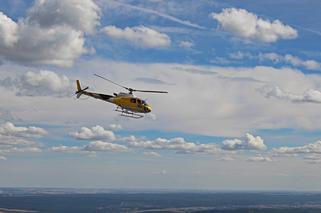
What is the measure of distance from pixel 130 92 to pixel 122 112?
716 centimetres

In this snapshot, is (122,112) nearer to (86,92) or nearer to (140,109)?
(140,109)

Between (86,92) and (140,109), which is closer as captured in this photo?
(140,109)

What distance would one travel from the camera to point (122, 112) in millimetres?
100688

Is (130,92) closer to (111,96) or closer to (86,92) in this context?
(111,96)

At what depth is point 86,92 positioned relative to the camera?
112500 mm

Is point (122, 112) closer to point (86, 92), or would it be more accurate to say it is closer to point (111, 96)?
point (111, 96)

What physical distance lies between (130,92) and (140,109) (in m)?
4.71

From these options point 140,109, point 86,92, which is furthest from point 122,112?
point 86,92

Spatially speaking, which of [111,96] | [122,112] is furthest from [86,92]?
[122,112]

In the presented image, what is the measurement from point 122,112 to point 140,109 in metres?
5.35

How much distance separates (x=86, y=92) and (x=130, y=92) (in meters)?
12.5

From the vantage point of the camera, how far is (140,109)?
4117 inches

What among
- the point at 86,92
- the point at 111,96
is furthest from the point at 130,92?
the point at 86,92

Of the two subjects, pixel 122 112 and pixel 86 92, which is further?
pixel 86 92
